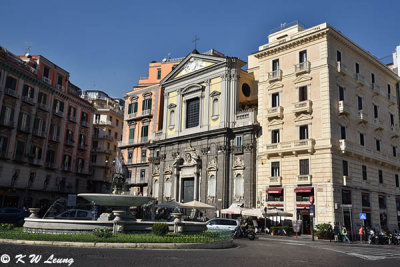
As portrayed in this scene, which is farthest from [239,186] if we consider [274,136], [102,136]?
[102,136]

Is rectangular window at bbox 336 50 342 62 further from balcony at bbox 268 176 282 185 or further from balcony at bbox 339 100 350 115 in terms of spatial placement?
balcony at bbox 268 176 282 185

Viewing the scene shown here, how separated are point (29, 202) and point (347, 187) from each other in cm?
3528

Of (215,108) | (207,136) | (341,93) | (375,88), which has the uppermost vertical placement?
(375,88)

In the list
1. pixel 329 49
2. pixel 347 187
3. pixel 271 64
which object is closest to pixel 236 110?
pixel 271 64

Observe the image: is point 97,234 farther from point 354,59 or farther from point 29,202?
point 29,202

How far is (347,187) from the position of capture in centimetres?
3075

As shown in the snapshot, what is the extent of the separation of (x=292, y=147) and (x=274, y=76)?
7.63m

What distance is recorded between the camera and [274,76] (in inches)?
1409

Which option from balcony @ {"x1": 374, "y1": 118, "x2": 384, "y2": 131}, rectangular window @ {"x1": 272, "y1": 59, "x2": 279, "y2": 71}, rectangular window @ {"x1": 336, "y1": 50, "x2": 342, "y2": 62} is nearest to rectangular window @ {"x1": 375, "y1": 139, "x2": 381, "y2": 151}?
balcony @ {"x1": 374, "y1": 118, "x2": 384, "y2": 131}

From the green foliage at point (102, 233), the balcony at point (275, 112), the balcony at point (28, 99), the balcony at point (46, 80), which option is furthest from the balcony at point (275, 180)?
the balcony at point (46, 80)

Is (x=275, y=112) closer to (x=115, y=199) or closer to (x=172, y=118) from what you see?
(x=172, y=118)

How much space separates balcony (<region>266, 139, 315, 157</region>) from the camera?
102 ft

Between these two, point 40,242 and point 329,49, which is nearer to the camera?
point 40,242

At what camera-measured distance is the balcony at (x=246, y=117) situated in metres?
36.5
